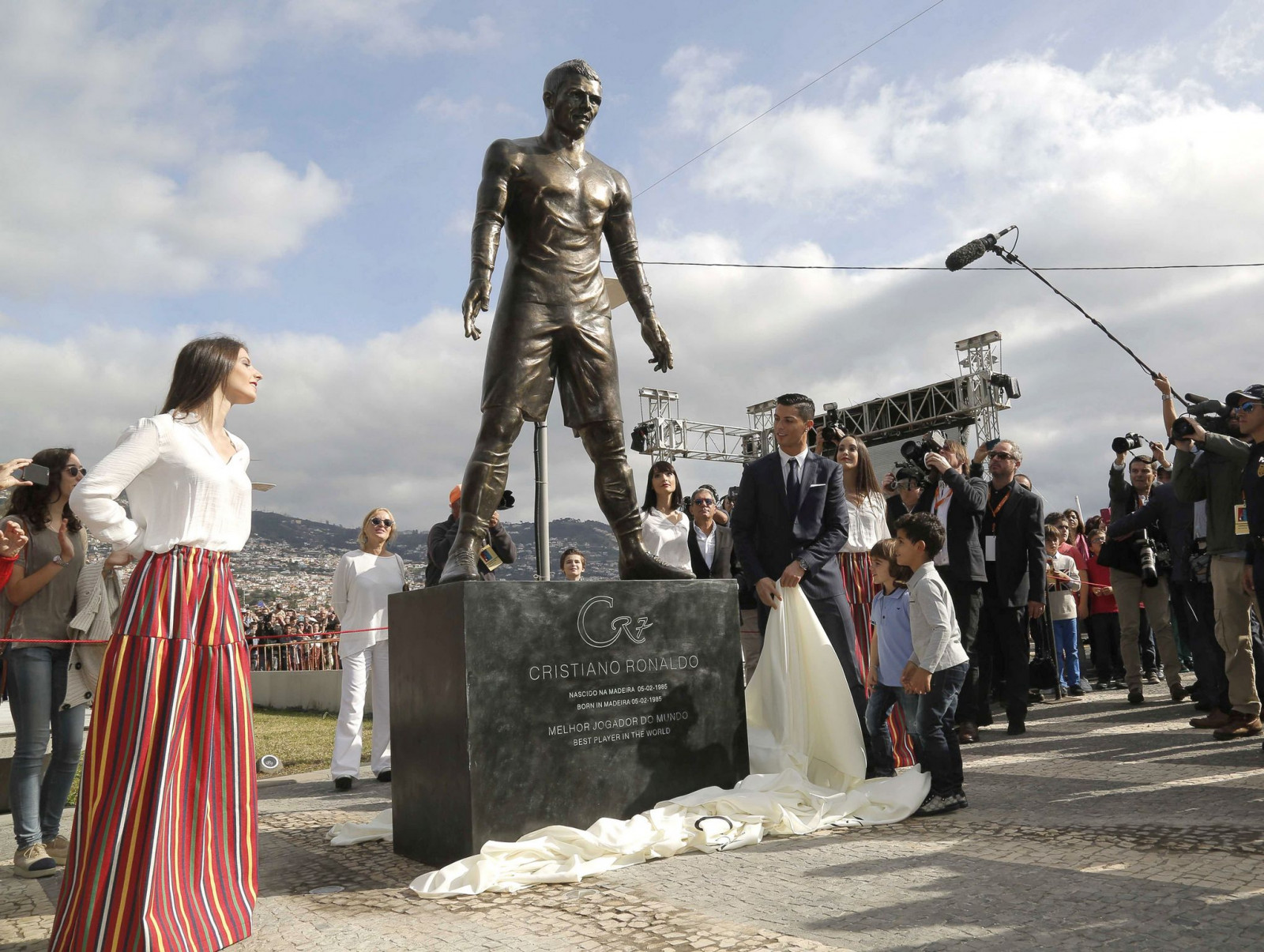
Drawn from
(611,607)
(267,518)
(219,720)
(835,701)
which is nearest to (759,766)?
(835,701)

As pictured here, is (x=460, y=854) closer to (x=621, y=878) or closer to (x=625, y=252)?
(x=621, y=878)

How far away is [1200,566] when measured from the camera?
622 centimetres

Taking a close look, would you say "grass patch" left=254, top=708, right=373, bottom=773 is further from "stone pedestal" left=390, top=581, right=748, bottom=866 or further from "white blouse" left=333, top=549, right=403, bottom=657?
"stone pedestal" left=390, top=581, right=748, bottom=866

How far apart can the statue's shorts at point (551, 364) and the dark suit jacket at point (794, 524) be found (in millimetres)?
962

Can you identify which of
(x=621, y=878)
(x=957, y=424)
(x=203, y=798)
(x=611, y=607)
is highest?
(x=957, y=424)

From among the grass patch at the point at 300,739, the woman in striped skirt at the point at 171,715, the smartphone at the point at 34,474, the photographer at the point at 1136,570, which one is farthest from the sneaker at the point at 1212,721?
the smartphone at the point at 34,474

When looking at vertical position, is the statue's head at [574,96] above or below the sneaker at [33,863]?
above

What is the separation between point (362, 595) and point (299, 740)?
465 centimetres

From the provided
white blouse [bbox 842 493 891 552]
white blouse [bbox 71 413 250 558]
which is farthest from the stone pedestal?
white blouse [bbox 842 493 891 552]

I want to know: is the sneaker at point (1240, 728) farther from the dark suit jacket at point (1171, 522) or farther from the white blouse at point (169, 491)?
the white blouse at point (169, 491)

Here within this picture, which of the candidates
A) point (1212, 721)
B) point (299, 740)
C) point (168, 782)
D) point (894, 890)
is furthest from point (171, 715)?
point (299, 740)

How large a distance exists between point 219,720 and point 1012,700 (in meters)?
5.24

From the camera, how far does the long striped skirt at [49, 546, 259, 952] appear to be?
270 centimetres

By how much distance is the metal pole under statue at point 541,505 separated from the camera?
17.1 feet
